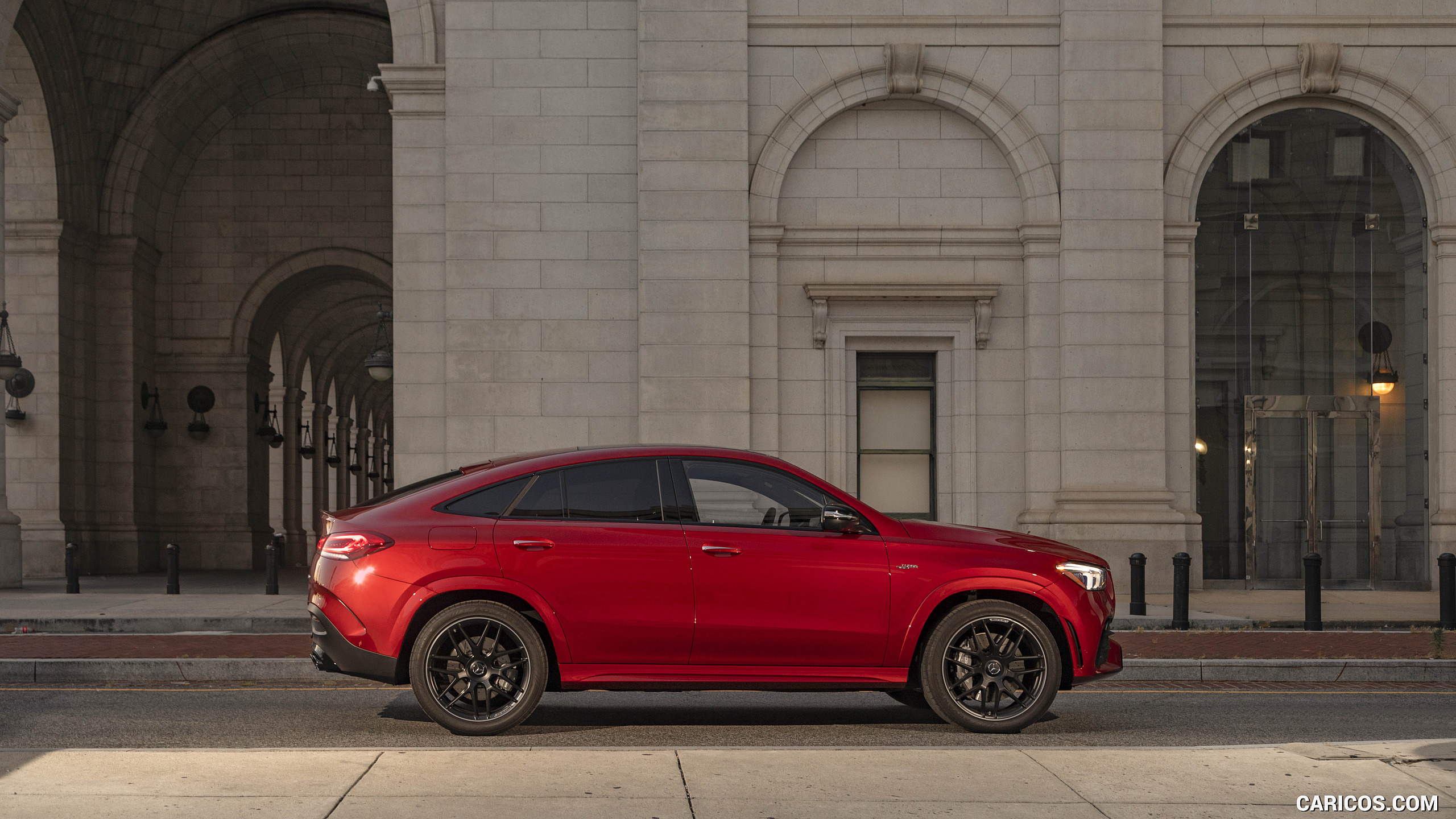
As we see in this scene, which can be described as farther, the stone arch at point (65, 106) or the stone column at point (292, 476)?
the stone column at point (292, 476)

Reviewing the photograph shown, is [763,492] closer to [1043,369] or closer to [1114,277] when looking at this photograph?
[1043,369]

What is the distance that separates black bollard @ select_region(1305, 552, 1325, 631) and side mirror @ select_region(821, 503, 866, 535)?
7.56 metres

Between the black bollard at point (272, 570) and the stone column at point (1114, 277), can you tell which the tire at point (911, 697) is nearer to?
the stone column at point (1114, 277)

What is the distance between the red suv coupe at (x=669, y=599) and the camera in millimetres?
7785

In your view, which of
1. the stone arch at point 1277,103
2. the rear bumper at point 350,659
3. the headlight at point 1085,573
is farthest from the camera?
the stone arch at point 1277,103

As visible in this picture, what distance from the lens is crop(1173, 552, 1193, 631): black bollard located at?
45.5ft

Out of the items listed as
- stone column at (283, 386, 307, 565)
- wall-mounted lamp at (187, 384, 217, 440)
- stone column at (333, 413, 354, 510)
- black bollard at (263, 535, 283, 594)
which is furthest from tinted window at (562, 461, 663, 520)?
stone column at (333, 413, 354, 510)

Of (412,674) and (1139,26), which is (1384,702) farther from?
(1139,26)

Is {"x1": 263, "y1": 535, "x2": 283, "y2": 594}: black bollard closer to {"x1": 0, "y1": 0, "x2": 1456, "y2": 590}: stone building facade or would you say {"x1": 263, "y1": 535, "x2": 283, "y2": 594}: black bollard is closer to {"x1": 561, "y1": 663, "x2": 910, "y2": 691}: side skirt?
{"x1": 0, "y1": 0, "x2": 1456, "y2": 590}: stone building facade

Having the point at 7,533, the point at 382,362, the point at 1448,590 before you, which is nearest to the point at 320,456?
the point at 382,362

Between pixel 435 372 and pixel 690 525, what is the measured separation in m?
11.7

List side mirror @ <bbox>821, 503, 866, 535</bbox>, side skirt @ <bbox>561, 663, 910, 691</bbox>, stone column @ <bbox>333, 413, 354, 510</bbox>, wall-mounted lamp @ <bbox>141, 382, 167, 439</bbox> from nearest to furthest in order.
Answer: side skirt @ <bbox>561, 663, 910, 691</bbox>, side mirror @ <bbox>821, 503, 866, 535</bbox>, wall-mounted lamp @ <bbox>141, 382, 167, 439</bbox>, stone column @ <bbox>333, 413, 354, 510</bbox>

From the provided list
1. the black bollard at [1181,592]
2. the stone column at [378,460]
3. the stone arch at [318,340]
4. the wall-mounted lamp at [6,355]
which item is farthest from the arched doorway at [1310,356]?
the stone column at [378,460]

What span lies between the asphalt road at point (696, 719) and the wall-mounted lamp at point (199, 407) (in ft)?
68.6
